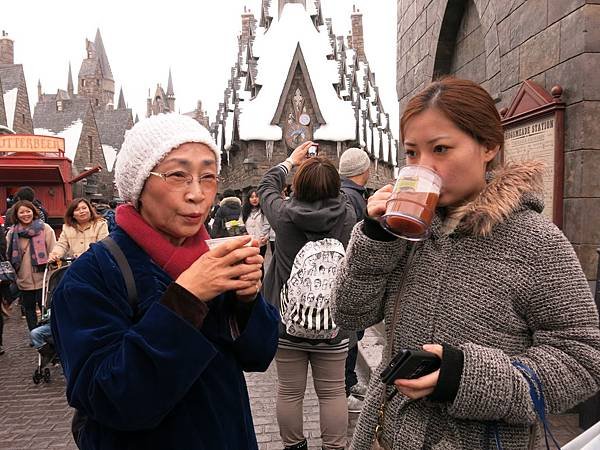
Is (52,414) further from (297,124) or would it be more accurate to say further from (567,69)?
(297,124)

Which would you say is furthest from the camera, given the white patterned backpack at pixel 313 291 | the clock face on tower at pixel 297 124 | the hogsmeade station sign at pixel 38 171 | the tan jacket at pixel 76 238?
the clock face on tower at pixel 297 124

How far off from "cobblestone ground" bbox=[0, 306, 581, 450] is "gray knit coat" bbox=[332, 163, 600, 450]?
257 centimetres

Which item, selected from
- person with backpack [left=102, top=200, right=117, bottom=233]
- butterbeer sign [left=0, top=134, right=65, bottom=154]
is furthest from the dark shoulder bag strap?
butterbeer sign [left=0, top=134, right=65, bottom=154]

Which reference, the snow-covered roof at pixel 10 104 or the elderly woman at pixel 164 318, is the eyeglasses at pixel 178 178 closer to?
the elderly woman at pixel 164 318

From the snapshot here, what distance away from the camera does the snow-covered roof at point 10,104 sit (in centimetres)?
3086

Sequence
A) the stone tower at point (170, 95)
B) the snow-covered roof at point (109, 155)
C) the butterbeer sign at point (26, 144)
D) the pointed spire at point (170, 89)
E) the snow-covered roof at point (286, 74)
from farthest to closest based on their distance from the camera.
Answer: the pointed spire at point (170, 89)
the stone tower at point (170, 95)
the snow-covered roof at point (109, 155)
the snow-covered roof at point (286, 74)
the butterbeer sign at point (26, 144)

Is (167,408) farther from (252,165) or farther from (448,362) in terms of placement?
(252,165)

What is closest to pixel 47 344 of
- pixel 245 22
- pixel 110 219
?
pixel 110 219

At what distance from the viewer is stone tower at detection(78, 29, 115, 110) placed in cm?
7588

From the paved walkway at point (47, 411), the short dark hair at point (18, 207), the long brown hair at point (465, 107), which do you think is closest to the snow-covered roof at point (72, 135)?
the short dark hair at point (18, 207)

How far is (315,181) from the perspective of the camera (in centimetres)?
300

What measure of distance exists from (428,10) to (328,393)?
5.31m

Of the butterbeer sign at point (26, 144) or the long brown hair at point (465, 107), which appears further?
the butterbeer sign at point (26, 144)

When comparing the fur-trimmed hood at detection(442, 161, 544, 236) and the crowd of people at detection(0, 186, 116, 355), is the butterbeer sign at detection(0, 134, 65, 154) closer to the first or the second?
the crowd of people at detection(0, 186, 116, 355)
